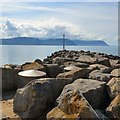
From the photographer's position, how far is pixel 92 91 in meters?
6.35

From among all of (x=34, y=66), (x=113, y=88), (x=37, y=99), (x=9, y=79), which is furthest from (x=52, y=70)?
(x=113, y=88)

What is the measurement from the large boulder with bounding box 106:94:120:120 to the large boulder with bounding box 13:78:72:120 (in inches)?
52.1

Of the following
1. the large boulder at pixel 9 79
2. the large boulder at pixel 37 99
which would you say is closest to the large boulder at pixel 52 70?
the large boulder at pixel 9 79

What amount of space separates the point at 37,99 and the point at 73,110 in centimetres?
135

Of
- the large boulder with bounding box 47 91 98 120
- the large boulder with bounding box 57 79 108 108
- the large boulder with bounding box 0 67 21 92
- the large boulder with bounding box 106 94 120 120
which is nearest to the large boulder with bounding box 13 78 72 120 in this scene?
the large boulder with bounding box 57 79 108 108

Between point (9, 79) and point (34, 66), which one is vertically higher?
point (34, 66)

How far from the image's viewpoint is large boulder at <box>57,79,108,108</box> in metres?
6.29

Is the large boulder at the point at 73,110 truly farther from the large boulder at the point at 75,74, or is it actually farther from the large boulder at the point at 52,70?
the large boulder at the point at 52,70

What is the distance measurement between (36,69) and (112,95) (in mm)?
4007

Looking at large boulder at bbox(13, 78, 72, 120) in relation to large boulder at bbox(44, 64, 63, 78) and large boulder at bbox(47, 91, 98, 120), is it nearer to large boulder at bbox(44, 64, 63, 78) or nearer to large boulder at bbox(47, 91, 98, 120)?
large boulder at bbox(47, 91, 98, 120)

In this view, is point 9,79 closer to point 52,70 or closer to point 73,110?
point 52,70

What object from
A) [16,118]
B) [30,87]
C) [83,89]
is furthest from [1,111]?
[83,89]

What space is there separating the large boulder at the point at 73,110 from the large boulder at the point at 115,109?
0.72 m

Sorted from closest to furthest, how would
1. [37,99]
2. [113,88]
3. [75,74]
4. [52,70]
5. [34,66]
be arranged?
[37,99], [113,88], [75,74], [52,70], [34,66]
